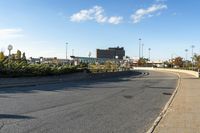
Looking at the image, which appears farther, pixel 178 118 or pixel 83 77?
pixel 83 77

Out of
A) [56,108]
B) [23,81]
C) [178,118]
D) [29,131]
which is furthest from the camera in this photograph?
[23,81]

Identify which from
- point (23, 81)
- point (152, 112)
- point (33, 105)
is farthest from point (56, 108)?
point (23, 81)

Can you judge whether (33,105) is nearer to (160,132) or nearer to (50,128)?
(50,128)

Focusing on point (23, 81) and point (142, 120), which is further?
point (23, 81)

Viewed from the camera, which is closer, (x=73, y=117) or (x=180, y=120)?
(x=180, y=120)

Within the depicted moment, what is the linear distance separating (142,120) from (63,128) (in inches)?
138

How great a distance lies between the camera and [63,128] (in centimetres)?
1167

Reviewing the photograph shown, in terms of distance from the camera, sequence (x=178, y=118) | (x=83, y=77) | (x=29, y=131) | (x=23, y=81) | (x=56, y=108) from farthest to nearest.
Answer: (x=83, y=77) < (x=23, y=81) < (x=56, y=108) < (x=178, y=118) < (x=29, y=131)

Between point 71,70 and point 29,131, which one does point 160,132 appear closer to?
point 29,131

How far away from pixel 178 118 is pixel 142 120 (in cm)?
119

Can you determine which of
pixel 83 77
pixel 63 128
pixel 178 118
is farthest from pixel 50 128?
pixel 83 77

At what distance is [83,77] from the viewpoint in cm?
4812

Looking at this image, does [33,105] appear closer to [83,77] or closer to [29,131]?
[29,131]

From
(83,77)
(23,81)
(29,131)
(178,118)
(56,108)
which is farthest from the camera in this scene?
(83,77)
